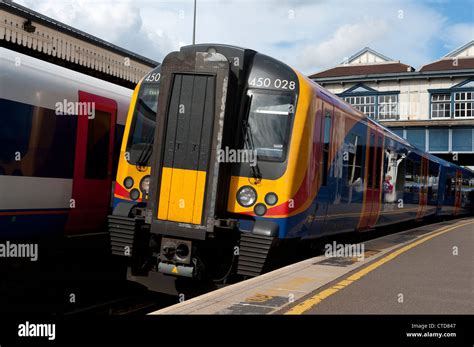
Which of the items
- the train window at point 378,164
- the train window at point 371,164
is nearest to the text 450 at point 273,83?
the train window at point 371,164

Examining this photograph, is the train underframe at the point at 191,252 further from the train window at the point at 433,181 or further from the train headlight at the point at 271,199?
the train window at the point at 433,181

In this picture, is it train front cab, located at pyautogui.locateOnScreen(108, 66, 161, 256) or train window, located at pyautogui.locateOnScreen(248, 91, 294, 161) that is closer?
train window, located at pyautogui.locateOnScreen(248, 91, 294, 161)

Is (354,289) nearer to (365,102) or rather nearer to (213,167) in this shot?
(213,167)

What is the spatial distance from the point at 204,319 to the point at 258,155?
2.57m

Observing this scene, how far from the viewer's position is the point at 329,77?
43.7 m

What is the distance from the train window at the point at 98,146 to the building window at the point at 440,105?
119 ft

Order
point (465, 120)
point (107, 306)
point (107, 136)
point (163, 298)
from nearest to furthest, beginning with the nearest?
point (107, 306), point (163, 298), point (107, 136), point (465, 120)

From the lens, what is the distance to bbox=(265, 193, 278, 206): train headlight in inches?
249

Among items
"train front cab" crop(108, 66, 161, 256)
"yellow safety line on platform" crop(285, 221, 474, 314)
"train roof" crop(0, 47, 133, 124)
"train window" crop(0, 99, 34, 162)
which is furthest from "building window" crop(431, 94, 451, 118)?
"train window" crop(0, 99, 34, 162)

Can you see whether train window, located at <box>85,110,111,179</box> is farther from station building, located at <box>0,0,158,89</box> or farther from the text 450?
station building, located at <box>0,0,158,89</box>

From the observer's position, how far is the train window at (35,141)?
6.85 m

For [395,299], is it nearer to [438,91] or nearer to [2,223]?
[2,223]

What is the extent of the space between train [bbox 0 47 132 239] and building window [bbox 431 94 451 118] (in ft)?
117

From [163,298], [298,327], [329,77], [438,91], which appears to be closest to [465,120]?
[438,91]
